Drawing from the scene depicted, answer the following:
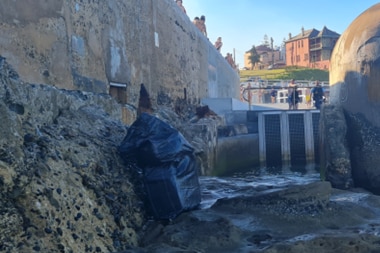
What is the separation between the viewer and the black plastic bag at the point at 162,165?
11.4 feet

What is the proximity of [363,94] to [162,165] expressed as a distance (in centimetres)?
408

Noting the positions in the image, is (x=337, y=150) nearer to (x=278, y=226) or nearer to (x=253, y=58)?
(x=278, y=226)

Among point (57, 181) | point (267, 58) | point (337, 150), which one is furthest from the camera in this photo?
point (267, 58)

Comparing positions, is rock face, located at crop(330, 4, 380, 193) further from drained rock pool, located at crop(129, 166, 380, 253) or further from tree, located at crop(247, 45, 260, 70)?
tree, located at crop(247, 45, 260, 70)

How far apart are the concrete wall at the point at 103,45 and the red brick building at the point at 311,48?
4364cm

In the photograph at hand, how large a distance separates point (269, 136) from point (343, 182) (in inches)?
285

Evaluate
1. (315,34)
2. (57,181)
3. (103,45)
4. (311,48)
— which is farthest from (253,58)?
(57,181)

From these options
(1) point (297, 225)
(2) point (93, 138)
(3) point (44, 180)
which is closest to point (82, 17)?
(2) point (93, 138)

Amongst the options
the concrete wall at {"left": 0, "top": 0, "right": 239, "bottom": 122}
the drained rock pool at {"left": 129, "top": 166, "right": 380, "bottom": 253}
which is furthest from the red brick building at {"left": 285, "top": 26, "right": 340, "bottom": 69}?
the drained rock pool at {"left": 129, "top": 166, "right": 380, "bottom": 253}

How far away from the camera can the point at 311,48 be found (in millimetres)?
55062

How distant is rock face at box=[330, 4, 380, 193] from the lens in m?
6.06

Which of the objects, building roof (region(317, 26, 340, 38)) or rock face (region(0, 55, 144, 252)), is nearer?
rock face (region(0, 55, 144, 252))

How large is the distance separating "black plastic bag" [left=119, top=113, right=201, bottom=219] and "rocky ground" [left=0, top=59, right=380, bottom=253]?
101 millimetres

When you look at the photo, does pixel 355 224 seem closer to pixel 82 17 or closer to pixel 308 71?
pixel 82 17
